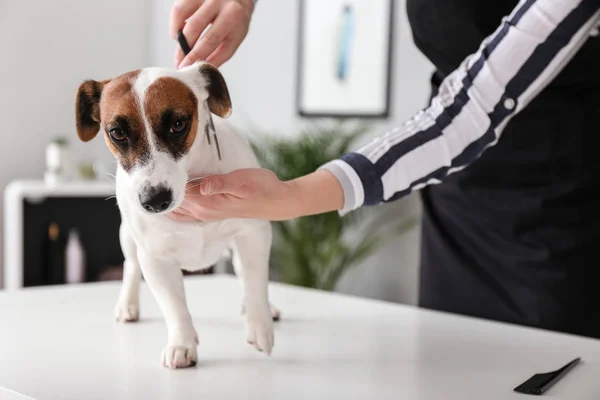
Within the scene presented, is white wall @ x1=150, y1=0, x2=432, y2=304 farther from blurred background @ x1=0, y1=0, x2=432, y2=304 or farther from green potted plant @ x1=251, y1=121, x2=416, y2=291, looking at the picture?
green potted plant @ x1=251, y1=121, x2=416, y2=291

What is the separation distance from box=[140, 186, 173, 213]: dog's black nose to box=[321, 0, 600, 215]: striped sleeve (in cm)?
29

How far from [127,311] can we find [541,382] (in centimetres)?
65

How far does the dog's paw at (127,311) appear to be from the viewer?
1173mm

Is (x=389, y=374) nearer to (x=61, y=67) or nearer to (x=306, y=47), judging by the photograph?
(x=306, y=47)

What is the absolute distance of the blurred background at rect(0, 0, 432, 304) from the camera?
3.36 meters

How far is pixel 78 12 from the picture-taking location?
4059 millimetres

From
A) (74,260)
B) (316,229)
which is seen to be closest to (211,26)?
(316,229)

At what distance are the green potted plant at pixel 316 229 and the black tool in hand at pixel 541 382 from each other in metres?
2.30

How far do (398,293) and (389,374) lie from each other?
102 inches

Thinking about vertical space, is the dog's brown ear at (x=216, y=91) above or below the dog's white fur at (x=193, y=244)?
above

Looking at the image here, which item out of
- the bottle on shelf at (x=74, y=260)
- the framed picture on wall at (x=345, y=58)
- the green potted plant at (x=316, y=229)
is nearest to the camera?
the green potted plant at (x=316, y=229)

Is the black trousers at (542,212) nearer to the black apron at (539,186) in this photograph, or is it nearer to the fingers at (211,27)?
the black apron at (539,186)

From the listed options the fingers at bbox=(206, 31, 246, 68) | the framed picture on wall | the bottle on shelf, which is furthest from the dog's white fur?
the bottle on shelf

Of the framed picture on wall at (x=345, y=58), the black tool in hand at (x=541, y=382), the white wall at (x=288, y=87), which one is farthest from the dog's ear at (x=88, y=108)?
the framed picture on wall at (x=345, y=58)
